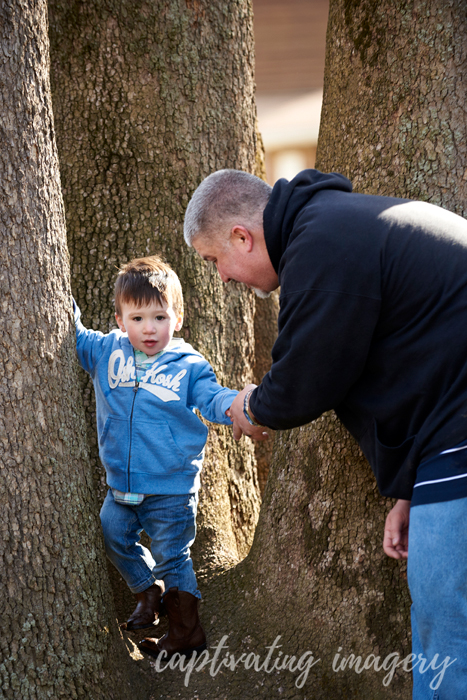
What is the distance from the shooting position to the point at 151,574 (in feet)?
9.04

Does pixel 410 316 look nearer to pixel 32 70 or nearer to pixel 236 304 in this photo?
pixel 32 70

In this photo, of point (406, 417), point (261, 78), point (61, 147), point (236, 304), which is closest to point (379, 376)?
point (406, 417)

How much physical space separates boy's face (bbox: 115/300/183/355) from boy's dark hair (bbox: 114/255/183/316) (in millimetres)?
26

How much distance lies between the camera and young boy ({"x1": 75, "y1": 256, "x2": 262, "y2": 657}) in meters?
2.66

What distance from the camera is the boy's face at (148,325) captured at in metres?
2.66

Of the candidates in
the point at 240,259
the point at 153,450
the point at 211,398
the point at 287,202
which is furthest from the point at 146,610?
the point at 287,202

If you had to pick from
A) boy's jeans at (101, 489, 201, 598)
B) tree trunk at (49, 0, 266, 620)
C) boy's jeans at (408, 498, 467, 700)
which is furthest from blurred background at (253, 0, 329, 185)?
boy's jeans at (408, 498, 467, 700)

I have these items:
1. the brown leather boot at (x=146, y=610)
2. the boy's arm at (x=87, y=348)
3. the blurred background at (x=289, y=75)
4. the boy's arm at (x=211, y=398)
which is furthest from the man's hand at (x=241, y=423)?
the blurred background at (x=289, y=75)

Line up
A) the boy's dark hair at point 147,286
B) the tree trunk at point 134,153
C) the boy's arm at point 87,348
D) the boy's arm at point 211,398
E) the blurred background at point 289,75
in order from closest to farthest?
the boy's arm at point 211,398 < the boy's dark hair at point 147,286 < the boy's arm at point 87,348 < the tree trunk at point 134,153 < the blurred background at point 289,75

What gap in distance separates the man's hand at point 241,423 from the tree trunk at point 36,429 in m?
0.58

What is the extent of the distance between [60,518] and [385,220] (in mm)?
1443

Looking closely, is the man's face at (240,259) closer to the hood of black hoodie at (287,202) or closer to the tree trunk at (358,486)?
the hood of black hoodie at (287,202)

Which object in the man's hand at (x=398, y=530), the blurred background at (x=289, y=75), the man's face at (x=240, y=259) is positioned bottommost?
the man's hand at (x=398, y=530)

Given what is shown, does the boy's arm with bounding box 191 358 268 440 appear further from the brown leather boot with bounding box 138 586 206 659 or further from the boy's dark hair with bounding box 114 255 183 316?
the brown leather boot with bounding box 138 586 206 659
